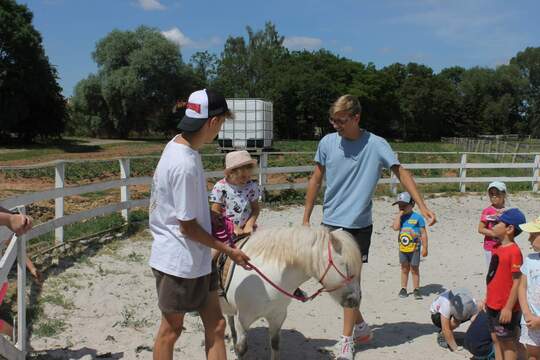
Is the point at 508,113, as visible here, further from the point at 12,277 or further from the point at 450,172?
the point at 12,277

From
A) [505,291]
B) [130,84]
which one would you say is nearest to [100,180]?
[505,291]

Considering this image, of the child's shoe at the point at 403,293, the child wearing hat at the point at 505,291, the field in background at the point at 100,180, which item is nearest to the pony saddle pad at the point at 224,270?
the child wearing hat at the point at 505,291

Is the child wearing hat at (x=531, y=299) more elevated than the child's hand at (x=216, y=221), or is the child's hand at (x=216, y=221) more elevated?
the child's hand at (x=216, y=221)

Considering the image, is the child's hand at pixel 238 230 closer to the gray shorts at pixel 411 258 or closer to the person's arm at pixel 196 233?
the person's arm at pixel 196 233

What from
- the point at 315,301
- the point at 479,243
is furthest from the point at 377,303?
the point at 479,243

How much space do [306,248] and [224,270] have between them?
0.60 meters

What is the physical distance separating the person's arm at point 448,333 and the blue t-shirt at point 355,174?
1085 millimetres

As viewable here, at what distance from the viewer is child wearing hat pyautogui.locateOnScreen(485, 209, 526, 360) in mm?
3166

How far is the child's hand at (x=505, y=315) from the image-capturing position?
313 centimetres

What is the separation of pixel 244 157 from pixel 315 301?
2217 millimetres

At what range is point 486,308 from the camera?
11.1 feet

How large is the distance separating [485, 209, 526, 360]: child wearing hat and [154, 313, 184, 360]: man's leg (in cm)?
199

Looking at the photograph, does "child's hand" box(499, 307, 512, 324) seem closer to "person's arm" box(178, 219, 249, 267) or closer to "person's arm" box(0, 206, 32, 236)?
"person's arm" box(178, 219, 249, 267)

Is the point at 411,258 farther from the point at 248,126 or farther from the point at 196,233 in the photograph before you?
the point at 248,126
